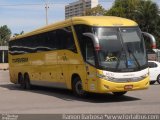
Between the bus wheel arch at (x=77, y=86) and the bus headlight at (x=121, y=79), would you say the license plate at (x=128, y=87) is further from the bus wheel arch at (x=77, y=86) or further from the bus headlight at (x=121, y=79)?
the bus wheel arch at (x=77, y=86)

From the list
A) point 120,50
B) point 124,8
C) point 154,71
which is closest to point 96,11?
point 124,8

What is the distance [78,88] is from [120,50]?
8.84 feet

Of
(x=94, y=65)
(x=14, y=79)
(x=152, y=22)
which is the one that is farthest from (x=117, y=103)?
(x=152, y=22)

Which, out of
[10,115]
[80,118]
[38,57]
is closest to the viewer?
[80,118]

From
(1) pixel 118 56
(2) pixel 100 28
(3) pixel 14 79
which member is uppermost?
(2) pixel 100 28

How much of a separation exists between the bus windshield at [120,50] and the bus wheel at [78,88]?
201cm

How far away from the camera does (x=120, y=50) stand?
53.2ft

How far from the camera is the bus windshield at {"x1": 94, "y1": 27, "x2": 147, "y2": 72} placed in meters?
16.0

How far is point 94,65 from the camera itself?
1611 cm

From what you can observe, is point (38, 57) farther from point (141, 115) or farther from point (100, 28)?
point (141, 115)

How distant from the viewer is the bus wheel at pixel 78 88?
57.5ft

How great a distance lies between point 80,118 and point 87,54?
4.95m

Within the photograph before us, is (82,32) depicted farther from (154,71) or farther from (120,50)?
(154,71)

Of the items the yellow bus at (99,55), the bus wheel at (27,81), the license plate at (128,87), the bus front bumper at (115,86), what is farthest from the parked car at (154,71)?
the license plate at (128,87)
